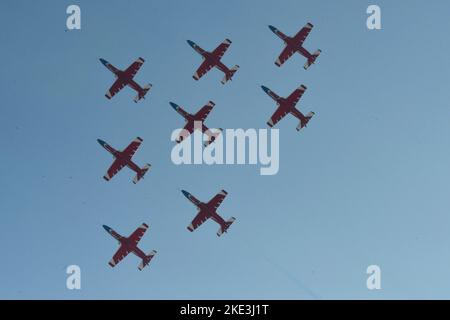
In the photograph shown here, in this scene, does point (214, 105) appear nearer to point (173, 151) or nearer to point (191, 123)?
point (191, 123)

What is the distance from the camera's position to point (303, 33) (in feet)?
148

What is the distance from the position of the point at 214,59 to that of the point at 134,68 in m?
5.47

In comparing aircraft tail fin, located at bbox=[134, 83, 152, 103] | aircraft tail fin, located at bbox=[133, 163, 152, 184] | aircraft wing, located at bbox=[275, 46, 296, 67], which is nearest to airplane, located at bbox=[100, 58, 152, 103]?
aircraft tail fin, located at bbox=[134, 83, 152, 103]

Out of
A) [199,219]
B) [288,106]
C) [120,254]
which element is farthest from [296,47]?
[120,254]

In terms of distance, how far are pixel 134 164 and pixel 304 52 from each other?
13.8 meters

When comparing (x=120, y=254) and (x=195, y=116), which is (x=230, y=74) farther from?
(x=120, y=254)

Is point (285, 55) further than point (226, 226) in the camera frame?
No

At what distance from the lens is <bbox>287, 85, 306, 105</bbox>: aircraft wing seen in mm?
44938

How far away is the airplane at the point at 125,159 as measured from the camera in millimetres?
44906

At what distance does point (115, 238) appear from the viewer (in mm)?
45125

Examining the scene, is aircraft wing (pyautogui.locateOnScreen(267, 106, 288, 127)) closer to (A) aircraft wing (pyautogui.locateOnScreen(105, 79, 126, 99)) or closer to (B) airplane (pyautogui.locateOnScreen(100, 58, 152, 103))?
(B) airplane (pyautogui.locateOnScreen(100, 58, 152, 103))

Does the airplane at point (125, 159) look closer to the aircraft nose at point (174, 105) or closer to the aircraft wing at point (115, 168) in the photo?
the aircraft wing at point (115, 168)
